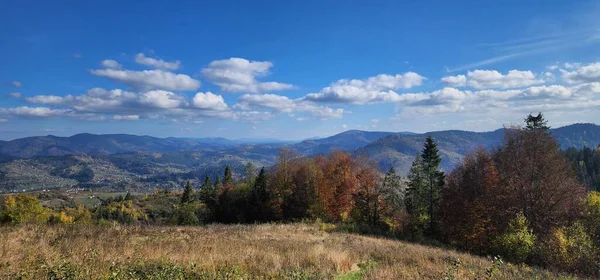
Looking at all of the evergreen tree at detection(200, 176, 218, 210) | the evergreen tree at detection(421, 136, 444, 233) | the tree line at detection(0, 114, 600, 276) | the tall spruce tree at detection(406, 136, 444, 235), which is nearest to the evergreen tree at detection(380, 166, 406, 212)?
the tree line at detection(0, 114, 600, 276)

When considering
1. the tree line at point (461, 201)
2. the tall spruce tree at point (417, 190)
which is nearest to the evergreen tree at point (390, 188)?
the tree line at point (461, 201)

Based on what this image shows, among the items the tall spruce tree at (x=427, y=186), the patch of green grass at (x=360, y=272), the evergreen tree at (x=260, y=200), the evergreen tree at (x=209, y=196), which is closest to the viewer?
the patch of green grass at (x=360, y=272)

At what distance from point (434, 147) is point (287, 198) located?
23.9m

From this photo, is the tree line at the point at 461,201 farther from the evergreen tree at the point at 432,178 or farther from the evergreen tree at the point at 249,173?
the evergreen tree at the point at 249,173

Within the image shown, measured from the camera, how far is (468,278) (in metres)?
7.60

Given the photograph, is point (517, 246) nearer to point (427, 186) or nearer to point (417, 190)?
point (427, 186)

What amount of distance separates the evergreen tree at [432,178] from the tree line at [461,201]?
0.15m

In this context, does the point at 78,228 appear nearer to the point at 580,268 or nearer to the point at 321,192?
the point at 580,268

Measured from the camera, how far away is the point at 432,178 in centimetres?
4559

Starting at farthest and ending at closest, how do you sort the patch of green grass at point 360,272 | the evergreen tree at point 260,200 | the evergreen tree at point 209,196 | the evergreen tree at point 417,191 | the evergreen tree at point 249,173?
the evergreen tree at point 249,173 → the evergreen tree at point 209,196 → the evergreen tree at point 260,200 → the evergreen tree at point 417,191 → the patch of green grass at point 360,272

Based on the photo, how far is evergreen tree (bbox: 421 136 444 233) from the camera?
4438 cm

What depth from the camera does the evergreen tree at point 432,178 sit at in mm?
44375

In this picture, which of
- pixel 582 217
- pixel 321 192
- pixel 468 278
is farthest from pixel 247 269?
pixel 321 192

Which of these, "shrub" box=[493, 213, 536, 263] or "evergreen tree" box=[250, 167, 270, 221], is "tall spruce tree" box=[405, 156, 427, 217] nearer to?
"evergreen tree" box=[250, 167, 270, 221]
